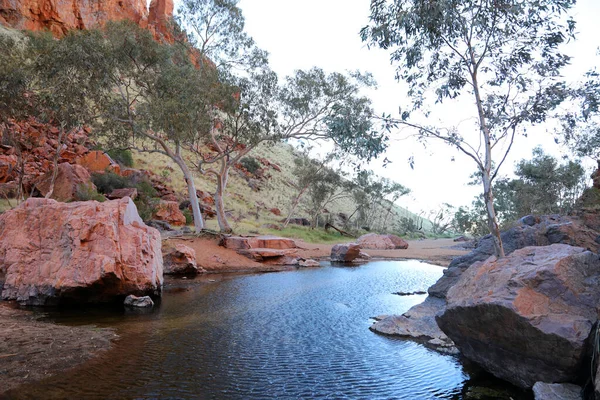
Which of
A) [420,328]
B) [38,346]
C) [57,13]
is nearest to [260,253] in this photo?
[420,328]

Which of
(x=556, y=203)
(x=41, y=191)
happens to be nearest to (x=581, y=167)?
(x=556, y=203)

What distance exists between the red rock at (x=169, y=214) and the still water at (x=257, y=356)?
15.1m

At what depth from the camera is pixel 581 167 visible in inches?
1280

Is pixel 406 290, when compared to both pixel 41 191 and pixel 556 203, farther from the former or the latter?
pixel 556 203

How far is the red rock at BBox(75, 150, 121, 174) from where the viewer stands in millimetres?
28375

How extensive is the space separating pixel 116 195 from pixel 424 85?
2030cm

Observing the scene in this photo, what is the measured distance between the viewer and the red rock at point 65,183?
21.7m

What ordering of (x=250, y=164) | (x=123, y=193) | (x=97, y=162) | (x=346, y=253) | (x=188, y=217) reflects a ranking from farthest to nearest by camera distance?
(x=250, y=164) < (x=188, y=217) < (x=97, y=162) < (x=123, y=193) < (x=346, y=253)

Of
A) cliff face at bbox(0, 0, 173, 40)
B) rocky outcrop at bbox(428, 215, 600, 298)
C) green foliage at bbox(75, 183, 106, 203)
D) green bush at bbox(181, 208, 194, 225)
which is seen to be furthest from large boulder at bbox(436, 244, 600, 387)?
cliff face at bbox(0, 0, 173, 40)

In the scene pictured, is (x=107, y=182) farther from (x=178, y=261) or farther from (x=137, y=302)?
(x=137, y=302)

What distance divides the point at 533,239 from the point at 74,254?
1114 cm

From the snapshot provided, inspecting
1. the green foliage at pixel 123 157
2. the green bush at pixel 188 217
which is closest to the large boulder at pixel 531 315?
the green bush at pixel 188 217

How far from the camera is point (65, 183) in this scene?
22203 mm

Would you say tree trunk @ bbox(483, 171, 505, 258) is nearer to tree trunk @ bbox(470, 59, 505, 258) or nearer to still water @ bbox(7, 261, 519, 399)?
tree trunk @ bbox(470, 59, 505, 258)
